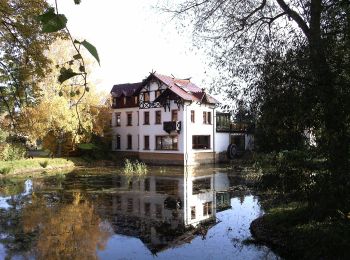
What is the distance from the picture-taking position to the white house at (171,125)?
34.9m

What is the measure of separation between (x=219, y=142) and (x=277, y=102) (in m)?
30.5

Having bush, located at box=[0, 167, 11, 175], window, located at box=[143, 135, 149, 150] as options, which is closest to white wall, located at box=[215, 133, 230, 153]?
window, located at box=[143, 135, 149, 150]

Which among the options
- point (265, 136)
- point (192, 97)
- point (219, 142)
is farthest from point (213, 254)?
point (219, 142)

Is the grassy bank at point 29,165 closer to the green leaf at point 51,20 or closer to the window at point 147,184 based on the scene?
the window at point 147,184

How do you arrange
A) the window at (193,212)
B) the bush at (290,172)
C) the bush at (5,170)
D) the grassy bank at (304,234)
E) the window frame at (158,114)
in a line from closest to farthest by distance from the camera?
1. the grassy bank at (304,234)
2. the bush at (290,172)
3. the window at (193,212)
4. the bush at (5,170)
5. the window frame at (158,114)

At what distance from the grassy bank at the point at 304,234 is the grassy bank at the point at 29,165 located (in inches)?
761

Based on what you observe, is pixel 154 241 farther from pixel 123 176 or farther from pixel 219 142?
pixel 219 142

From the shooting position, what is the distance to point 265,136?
8578 millimetres

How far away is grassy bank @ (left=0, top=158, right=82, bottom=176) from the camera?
26722 mm

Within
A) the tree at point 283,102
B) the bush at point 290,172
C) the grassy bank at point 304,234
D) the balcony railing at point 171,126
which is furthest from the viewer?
the balcony railing at point 171,126

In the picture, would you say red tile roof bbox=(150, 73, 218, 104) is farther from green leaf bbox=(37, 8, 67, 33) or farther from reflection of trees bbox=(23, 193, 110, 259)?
green leaf bbox=(37, 8, 67, 33)

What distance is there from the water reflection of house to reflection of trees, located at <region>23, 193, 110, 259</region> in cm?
82

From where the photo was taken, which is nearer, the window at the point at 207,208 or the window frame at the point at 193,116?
the window at the point at 207,208

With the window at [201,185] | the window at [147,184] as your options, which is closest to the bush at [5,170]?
the window at [147,184]
